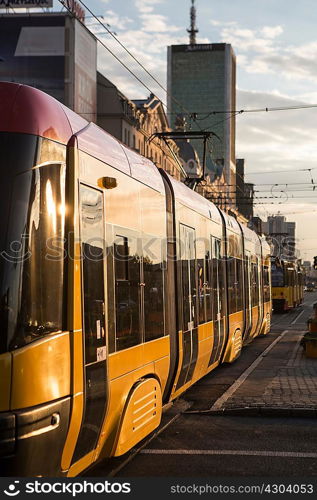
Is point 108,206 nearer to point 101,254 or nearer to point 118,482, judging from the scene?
point 101,254

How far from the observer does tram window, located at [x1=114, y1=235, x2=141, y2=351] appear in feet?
22.2

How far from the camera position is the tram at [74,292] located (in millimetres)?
5078

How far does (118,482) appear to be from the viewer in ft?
20.9

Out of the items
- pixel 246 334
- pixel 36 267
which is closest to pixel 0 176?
pixel 36 267

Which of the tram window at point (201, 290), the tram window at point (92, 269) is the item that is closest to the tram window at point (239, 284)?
the tram window at point (201, 290)

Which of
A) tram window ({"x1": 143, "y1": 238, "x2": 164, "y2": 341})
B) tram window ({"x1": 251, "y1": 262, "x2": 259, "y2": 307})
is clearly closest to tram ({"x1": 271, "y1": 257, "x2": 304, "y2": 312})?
tram window ({"x1": 251, "y1": 262, "x2": 259, "y2": 307})

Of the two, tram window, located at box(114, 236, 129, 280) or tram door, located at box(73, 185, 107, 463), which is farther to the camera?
tram window, located at box(114, 236, 129, 280)

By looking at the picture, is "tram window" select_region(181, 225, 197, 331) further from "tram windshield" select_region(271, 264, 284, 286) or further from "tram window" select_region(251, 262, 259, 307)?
"tram windshield" select_region(271, 264, 284, 286)

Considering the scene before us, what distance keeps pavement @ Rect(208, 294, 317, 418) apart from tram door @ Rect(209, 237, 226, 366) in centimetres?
68

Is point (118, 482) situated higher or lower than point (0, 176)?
lower

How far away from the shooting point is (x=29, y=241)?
5.23 m

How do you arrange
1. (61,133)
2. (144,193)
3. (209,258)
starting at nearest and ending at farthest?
(61,133), (144,193), (209,258)

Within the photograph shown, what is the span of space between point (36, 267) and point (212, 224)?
8.18m

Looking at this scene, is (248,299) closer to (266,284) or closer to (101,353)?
(266,284)
